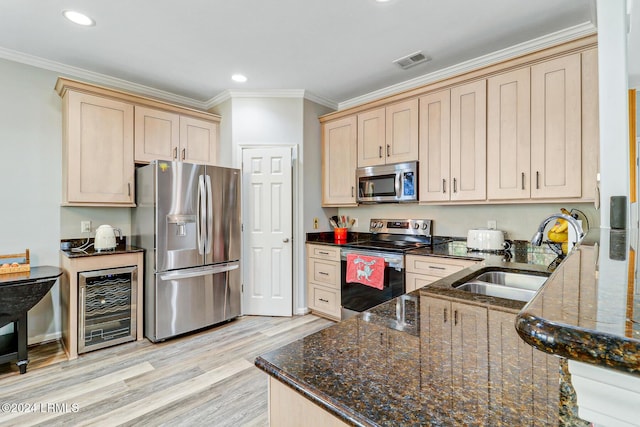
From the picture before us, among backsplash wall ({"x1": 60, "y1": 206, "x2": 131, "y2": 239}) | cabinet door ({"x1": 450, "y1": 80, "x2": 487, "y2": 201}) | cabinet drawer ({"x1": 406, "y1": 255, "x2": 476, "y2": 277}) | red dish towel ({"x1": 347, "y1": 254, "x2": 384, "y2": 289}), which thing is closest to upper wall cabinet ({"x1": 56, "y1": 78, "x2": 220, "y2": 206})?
backsplash wall ({"x1": 60, "y1": 206, "x2": 131, "y2": 239})

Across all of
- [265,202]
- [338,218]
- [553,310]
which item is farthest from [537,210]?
[553,310]

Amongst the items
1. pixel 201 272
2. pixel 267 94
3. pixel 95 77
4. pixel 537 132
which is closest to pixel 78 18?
pixel 95 77

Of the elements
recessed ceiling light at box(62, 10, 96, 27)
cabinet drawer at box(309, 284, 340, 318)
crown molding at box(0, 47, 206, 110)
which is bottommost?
cabinet drawer at box(309, 284, 340, 318)

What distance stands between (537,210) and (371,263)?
154 cm

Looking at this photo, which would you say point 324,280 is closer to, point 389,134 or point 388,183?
point 388,183

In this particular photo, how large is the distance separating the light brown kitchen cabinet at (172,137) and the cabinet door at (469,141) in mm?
2752

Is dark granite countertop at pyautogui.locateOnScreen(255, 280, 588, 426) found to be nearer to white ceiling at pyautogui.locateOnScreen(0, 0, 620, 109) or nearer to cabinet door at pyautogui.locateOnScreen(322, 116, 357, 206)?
white ceiling at pyautogui.locateOnScreen(0, 0, 620, 109)

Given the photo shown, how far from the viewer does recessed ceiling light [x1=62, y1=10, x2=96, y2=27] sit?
7.47ft

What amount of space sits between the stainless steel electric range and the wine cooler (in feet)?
6.93

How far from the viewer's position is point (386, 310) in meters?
1.08

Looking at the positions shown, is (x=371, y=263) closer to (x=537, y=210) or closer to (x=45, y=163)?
(x=537, y=210)

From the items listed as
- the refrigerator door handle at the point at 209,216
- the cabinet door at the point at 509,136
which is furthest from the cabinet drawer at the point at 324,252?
the cabinet door at the point at 509,136

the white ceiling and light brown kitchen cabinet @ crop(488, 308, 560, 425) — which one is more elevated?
the white ceiling

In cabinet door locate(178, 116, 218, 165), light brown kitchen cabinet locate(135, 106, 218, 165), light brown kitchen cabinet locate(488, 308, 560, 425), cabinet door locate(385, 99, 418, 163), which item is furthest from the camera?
cabinet door locate(178, 116, 218, 165)
